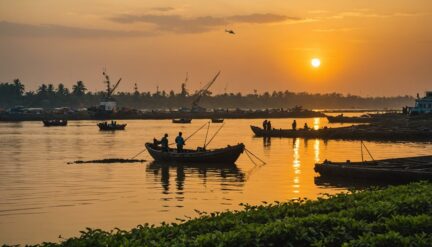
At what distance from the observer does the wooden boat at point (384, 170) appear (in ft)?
107

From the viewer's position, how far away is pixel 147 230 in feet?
45.5

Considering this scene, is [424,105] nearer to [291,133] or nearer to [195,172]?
[291,133]

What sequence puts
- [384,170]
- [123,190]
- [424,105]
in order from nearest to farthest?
[384,170], [123,190], [424,105]

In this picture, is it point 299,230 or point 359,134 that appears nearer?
point 299,230

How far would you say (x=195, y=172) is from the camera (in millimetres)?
43250

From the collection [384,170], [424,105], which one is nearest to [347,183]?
[384,170]

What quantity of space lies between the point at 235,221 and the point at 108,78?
18876cm

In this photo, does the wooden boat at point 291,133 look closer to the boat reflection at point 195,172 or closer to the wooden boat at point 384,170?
the boat reflection at point 195,172

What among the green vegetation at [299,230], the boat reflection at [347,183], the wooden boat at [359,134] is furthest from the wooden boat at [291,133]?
the green vegetation at [299,230]

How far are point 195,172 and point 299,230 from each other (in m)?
30.6

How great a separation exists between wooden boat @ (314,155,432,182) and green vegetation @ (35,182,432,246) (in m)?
16.5

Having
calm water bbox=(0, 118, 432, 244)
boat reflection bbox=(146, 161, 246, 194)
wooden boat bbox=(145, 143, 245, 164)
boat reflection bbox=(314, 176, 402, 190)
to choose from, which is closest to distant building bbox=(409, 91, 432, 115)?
calm water bbox=(0, 118, 432, 244)

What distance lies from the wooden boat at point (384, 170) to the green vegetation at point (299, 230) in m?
16.5

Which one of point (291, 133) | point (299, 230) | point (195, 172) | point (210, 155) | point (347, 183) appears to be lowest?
point (195, 172)
